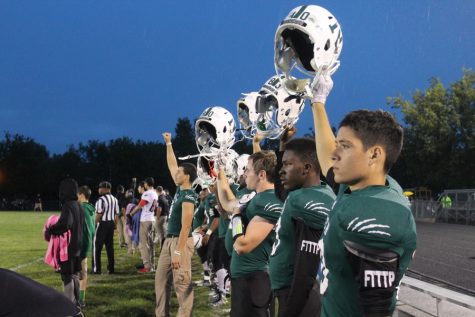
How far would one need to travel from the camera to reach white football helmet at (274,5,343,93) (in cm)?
331

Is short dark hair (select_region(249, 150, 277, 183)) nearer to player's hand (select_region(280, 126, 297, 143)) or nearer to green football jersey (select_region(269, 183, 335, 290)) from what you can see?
player's hand (select_region(280, 126, 297, 143))

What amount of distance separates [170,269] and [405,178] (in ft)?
211

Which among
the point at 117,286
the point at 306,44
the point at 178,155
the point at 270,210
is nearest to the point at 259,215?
the point at 270,210

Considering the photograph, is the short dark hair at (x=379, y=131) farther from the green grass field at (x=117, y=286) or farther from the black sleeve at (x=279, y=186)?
the green grass field at (x=117, y=286)

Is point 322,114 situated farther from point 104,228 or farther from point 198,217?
point 104,228

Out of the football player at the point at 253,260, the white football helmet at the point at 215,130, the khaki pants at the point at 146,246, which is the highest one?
the white football helmet at the point at 215,130

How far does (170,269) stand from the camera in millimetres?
7508

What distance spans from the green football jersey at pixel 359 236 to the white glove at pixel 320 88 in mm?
839

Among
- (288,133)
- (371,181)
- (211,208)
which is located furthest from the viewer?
(211,208)

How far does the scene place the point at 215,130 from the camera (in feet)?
22.7

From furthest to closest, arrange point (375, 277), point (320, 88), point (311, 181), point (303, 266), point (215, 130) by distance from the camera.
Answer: point (215, 130) < point (311, 181) < point (303, 266) < point (320, 88) < point (375, 277)

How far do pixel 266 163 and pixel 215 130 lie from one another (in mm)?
2159

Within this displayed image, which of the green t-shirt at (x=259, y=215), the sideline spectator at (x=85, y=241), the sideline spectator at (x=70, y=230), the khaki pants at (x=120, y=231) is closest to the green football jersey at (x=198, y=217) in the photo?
the sideline spectator at (x=85, y=241)

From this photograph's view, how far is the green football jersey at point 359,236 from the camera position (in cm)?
226
